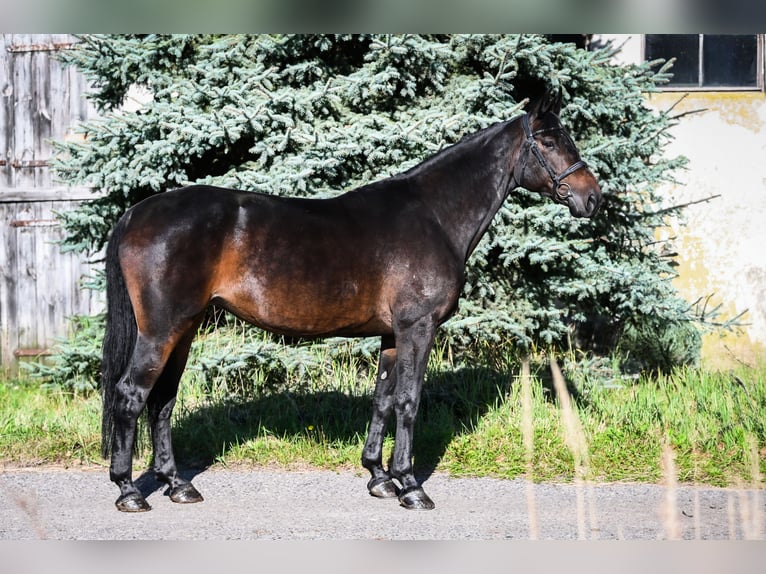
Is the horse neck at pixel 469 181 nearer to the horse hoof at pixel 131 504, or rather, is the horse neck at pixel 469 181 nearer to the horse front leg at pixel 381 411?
the horse front leg at pixel 381 411

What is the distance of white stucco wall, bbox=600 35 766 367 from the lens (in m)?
9.55

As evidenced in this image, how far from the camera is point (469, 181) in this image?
5.46 m

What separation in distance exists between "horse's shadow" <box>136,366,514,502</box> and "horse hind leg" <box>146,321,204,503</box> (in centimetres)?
32

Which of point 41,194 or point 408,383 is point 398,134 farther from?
point 41,194

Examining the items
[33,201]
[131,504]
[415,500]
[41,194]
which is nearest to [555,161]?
[415,500]

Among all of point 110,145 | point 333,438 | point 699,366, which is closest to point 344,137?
point 110,145

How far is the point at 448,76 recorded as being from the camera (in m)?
8.27

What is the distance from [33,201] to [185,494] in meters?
5.78

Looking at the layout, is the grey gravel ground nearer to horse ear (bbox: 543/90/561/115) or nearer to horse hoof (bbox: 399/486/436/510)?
horse hoof (bbox: 399/486/436/510)

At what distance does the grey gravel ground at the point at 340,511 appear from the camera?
14.5 ft

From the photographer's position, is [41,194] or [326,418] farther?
[41,194]

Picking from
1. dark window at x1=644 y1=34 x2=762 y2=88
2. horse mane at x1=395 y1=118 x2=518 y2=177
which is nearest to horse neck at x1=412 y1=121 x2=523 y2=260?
horse mane at x1=395 y1=118 x2=518 y2=177
